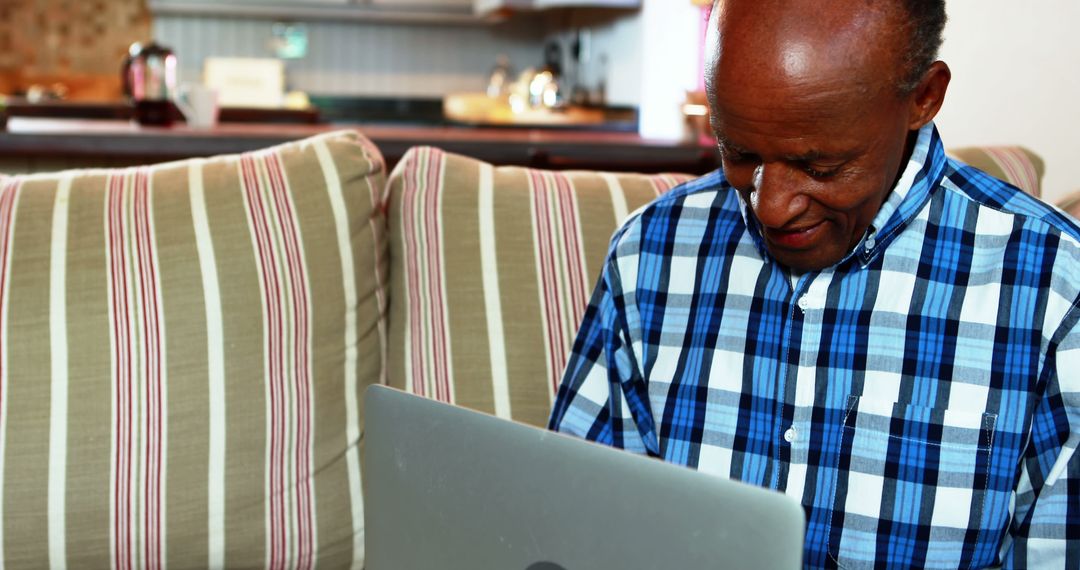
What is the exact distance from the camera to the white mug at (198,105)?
3104 mm

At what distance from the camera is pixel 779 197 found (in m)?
0.90

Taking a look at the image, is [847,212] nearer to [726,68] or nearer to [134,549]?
[726,68]

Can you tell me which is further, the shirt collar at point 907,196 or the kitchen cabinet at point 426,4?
the kitchen cabinet at point 426,4

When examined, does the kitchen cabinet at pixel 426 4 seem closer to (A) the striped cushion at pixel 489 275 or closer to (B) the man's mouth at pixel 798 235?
(A) the striped cushion at pixel 489 275

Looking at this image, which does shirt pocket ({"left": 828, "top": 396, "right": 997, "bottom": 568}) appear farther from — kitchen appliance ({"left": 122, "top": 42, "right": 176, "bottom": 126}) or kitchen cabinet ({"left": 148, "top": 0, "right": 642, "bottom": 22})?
kitchen cabinet ({"left": 148, "top": 0, "right": 642, "bottom": 22})

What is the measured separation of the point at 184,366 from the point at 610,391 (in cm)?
55

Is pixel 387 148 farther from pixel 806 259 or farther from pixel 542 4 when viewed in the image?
pixel 542 4

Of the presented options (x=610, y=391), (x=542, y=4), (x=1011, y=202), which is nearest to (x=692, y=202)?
(x=610, y=391)

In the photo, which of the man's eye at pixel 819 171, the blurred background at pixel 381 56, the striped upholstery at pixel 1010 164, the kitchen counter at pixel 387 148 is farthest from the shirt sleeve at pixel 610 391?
the blurred background at pixel 381 56

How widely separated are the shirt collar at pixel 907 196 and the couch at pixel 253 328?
0.55 meters

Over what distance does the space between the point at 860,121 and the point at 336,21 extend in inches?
241

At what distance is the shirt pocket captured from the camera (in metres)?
0.99

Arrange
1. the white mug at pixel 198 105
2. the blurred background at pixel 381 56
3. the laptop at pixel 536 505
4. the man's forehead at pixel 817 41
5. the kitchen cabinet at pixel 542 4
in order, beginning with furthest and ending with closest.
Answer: the blurred background at pixel 381 56 < the kitchen cabinet at pixel 542 4 < the white mug at pixel 198 105 < the man's forehead at pixel 817 41 < the laptop at pixel 536 505

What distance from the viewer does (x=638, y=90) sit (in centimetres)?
471
